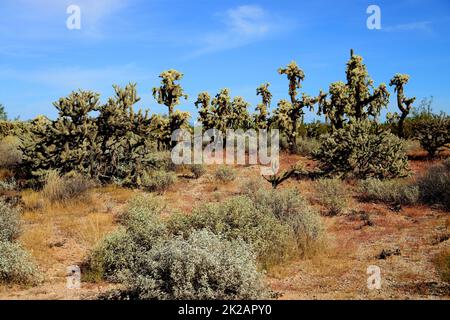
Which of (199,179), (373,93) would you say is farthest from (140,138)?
(373,93)

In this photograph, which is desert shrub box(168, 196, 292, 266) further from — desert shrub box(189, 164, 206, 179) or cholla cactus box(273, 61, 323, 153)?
cholla cactus box(273, 61, 323, 153)

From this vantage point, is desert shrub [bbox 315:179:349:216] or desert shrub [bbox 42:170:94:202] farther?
desert shrub [bbox 42:170:94:202]

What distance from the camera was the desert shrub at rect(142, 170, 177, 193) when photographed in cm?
1484

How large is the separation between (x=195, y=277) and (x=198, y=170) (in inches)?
473

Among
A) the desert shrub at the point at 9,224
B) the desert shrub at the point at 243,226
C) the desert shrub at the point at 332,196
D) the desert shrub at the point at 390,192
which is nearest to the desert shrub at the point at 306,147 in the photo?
the desert shrub at the point at 390,192

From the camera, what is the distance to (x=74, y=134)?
47.3 ft

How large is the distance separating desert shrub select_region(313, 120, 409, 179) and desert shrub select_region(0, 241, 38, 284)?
12198 millimetres

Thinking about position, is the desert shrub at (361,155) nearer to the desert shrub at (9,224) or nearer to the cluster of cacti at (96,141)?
the cluster of cacti at (96,141)

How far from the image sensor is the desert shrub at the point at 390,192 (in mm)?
12883

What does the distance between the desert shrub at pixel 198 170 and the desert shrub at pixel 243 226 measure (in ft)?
29.3

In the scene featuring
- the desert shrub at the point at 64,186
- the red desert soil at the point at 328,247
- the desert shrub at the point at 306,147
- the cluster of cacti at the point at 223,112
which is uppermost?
the cluster of cacti at the point at 223,112

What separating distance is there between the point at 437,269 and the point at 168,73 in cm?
1614

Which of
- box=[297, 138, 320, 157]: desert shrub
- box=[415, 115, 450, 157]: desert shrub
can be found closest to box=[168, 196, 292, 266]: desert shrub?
box=[297, 138, 320, 157]: desert shrub
